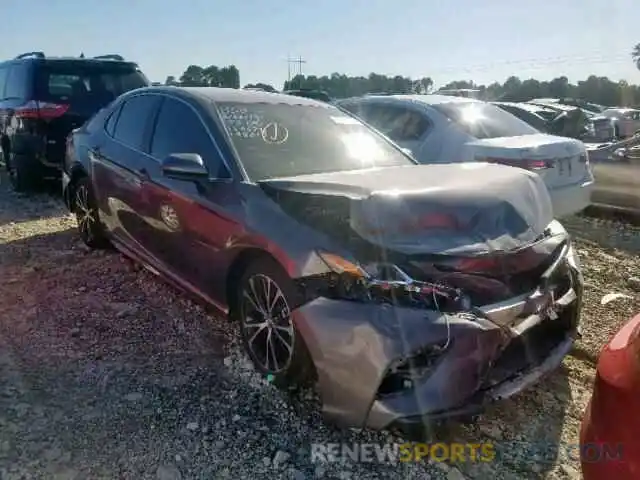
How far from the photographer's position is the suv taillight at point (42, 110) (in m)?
7.51

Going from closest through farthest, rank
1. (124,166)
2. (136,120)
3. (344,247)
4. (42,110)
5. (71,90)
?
(344,247) < (124,166) < (136,120) < (42,110) < (71,90)

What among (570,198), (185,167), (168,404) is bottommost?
(168,404)

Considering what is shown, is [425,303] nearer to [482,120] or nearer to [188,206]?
[188,206]

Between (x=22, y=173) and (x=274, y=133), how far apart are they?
559 centimetres

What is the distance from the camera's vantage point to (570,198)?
226 inches

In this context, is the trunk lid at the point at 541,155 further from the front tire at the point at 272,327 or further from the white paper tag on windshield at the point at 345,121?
the front tire at the point at 272,327

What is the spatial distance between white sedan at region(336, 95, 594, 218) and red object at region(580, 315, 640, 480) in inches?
155

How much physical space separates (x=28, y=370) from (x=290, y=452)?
167 centimetres

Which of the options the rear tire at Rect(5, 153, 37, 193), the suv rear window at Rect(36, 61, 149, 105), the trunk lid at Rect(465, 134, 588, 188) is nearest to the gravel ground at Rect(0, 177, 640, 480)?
the trunk lid at Rect(465, 134, 588, 188)

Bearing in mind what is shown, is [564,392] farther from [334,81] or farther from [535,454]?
[334,81]

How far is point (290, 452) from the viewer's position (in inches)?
103

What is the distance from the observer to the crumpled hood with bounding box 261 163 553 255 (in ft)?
8.66

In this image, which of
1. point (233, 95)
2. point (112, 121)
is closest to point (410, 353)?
point (233, 95)

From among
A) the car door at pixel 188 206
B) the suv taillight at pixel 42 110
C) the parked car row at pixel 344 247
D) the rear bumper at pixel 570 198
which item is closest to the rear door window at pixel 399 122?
the rear bumper at pixel 570 198
